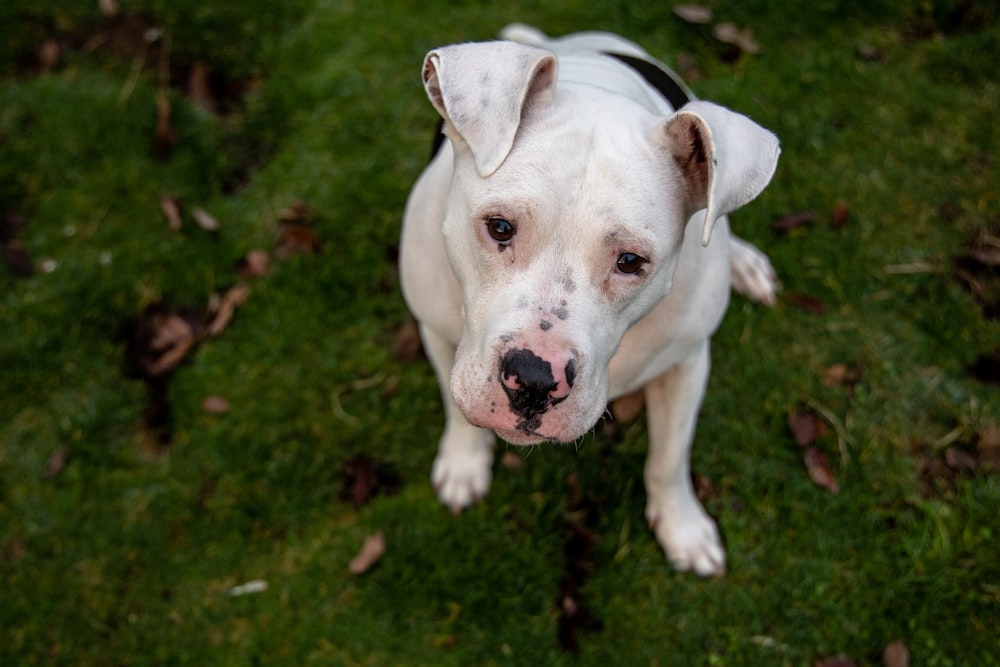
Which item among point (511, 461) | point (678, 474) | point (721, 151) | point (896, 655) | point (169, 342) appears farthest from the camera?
point (169, 342)

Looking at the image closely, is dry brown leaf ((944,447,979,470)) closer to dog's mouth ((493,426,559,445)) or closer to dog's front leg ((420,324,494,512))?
dog's front leg ((420,324,494,512))

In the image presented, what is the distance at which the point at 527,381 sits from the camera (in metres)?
2.25

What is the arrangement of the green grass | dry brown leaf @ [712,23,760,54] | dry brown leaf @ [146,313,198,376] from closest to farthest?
the green grass < dry brown leaf @ [146,313,198,376] < dry brown leaf @ [712,23,760,54]

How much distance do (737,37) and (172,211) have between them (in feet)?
10.9

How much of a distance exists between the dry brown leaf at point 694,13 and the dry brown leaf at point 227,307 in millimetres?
2928

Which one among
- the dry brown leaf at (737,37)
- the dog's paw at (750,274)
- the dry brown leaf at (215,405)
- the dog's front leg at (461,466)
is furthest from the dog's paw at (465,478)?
the dry brown leaf at (737,37)

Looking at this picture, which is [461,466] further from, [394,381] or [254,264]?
[254,264]

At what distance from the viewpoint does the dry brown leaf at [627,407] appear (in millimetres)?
3926

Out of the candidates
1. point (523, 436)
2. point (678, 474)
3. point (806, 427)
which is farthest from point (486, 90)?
point (806, 427)

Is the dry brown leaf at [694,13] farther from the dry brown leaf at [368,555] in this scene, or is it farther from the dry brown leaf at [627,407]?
the dry brown leaf at [368,555]

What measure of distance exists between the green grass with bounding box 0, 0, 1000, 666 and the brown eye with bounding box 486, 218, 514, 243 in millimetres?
1674

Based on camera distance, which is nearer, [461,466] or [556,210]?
[556,210]

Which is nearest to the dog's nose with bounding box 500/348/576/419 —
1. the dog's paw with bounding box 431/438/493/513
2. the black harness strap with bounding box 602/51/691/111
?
the dog's paw with bounding box 431/438/493/513

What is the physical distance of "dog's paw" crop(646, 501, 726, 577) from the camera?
3566mm
